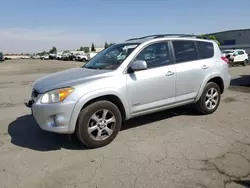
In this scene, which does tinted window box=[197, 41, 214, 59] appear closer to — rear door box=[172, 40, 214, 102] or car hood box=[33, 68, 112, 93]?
rear door box=[172, 40, 214, 102]

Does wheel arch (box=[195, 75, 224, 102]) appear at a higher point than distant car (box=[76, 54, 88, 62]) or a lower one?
lower

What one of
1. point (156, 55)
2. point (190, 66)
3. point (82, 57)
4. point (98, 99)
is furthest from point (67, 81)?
point (82, 57)

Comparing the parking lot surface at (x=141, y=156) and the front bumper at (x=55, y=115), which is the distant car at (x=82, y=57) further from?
the front bumper at (x=55, y=115)

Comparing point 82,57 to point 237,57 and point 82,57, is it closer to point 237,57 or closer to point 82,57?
point 82,57

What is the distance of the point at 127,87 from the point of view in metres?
4.07

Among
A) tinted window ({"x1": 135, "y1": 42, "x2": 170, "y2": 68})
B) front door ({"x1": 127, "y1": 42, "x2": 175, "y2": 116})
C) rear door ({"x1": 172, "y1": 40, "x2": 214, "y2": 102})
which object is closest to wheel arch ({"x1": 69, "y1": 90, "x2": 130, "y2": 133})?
front door ({"x1": 127, "y1": 42, "x2": 175, "y2": 116})

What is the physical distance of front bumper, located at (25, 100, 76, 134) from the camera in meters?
3.55

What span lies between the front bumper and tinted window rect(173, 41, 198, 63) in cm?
245

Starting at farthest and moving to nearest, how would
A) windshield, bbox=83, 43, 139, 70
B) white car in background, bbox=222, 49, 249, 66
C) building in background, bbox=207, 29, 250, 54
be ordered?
1. building in background, bbox=207, 29, 250, 54
2. white car in background, bbox=222, 49, 249, 66
3. windshield, bbox=83, 43, 139, 70

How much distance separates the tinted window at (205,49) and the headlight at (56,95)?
3163mm

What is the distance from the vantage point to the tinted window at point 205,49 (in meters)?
5.34

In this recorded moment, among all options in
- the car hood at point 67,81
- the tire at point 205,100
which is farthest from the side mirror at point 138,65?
the tire at point 205,100

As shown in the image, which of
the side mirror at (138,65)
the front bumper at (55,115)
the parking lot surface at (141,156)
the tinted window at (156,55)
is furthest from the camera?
the tinted window at (156,55)

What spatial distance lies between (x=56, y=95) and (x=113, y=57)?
1475mm
